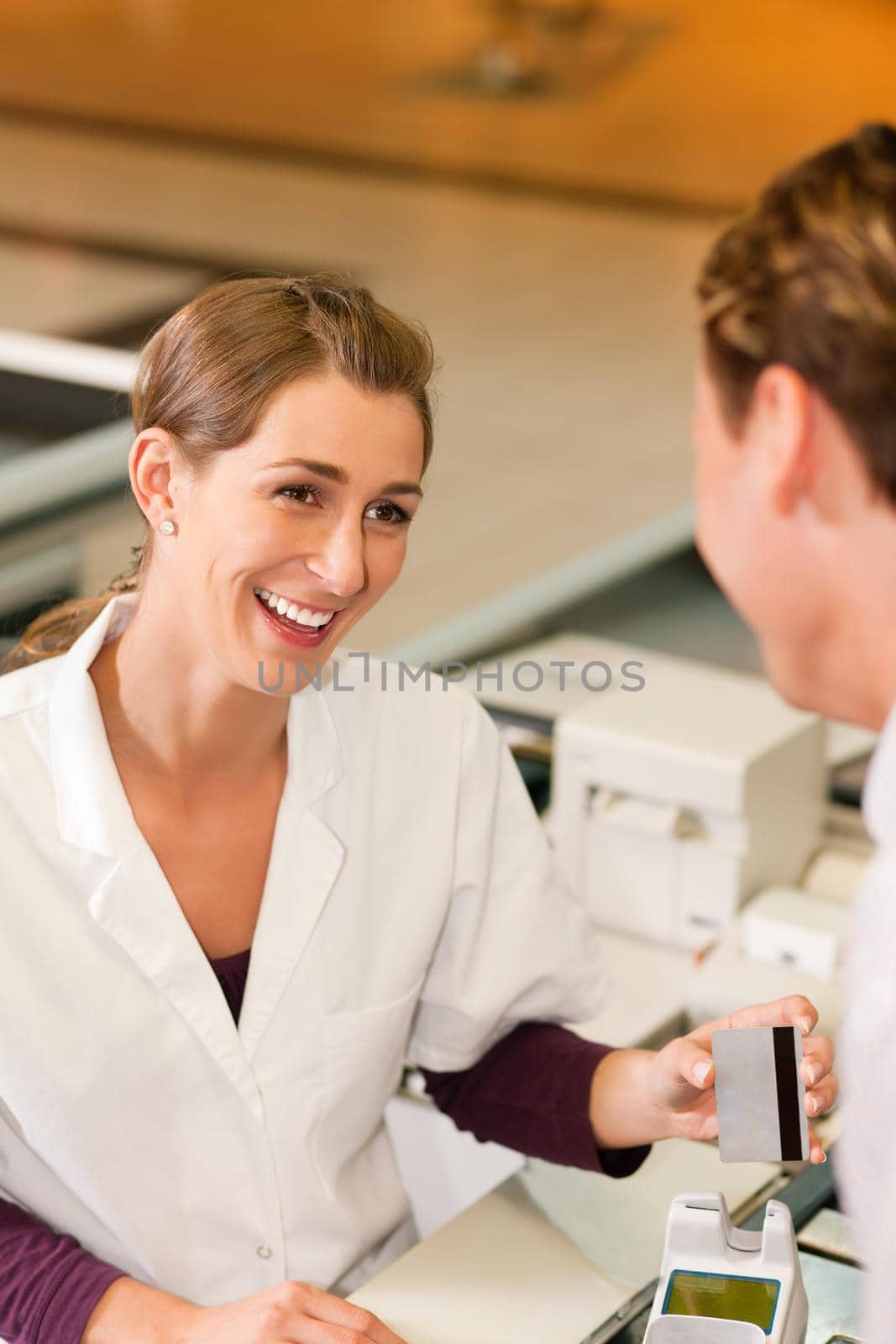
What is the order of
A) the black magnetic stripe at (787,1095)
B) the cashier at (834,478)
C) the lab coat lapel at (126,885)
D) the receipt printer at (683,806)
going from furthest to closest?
the receipt printer at (683,806) < the lab coat lapel at (126,885) < the black magnetic stripe at (787,1095) < the cashier at (834,478)

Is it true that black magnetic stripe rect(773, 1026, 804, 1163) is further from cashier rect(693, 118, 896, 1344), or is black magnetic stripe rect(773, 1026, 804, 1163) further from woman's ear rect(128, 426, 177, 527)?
woman's ear rect(128, 426, 177, 527)

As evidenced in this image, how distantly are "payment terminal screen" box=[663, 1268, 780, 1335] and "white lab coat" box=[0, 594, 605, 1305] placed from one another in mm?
370

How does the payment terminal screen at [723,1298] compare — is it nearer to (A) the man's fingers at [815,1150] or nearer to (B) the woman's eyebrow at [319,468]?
(A) the man's fingers at [815,1150]

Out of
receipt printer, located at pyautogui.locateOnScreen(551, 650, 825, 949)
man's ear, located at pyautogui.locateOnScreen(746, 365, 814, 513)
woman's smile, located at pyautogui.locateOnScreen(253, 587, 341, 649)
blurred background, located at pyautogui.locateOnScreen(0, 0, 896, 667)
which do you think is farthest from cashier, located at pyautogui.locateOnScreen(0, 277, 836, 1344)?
receipt printer, located at pyautogui.locateOnScreen(551, 650, 825, 949)

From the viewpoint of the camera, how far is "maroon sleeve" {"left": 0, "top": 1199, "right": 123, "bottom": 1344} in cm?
147

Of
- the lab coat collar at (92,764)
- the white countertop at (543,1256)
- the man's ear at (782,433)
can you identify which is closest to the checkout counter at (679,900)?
the white countertop at (543,1256)

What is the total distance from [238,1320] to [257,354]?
0.78 metres

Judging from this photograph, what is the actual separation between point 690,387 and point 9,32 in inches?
361

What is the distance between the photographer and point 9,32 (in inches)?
553

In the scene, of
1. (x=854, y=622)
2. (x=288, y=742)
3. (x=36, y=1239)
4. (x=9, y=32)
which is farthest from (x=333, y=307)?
(x=9, y=32)

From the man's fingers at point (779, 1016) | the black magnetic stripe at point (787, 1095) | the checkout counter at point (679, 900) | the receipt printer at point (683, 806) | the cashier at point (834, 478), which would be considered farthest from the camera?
the receipt printer at point (683, 806)

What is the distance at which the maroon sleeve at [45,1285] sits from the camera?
147 cm

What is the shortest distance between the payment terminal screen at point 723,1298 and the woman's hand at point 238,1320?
0.23 meters

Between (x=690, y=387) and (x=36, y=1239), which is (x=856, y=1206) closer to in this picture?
(x=36, y=1239)
